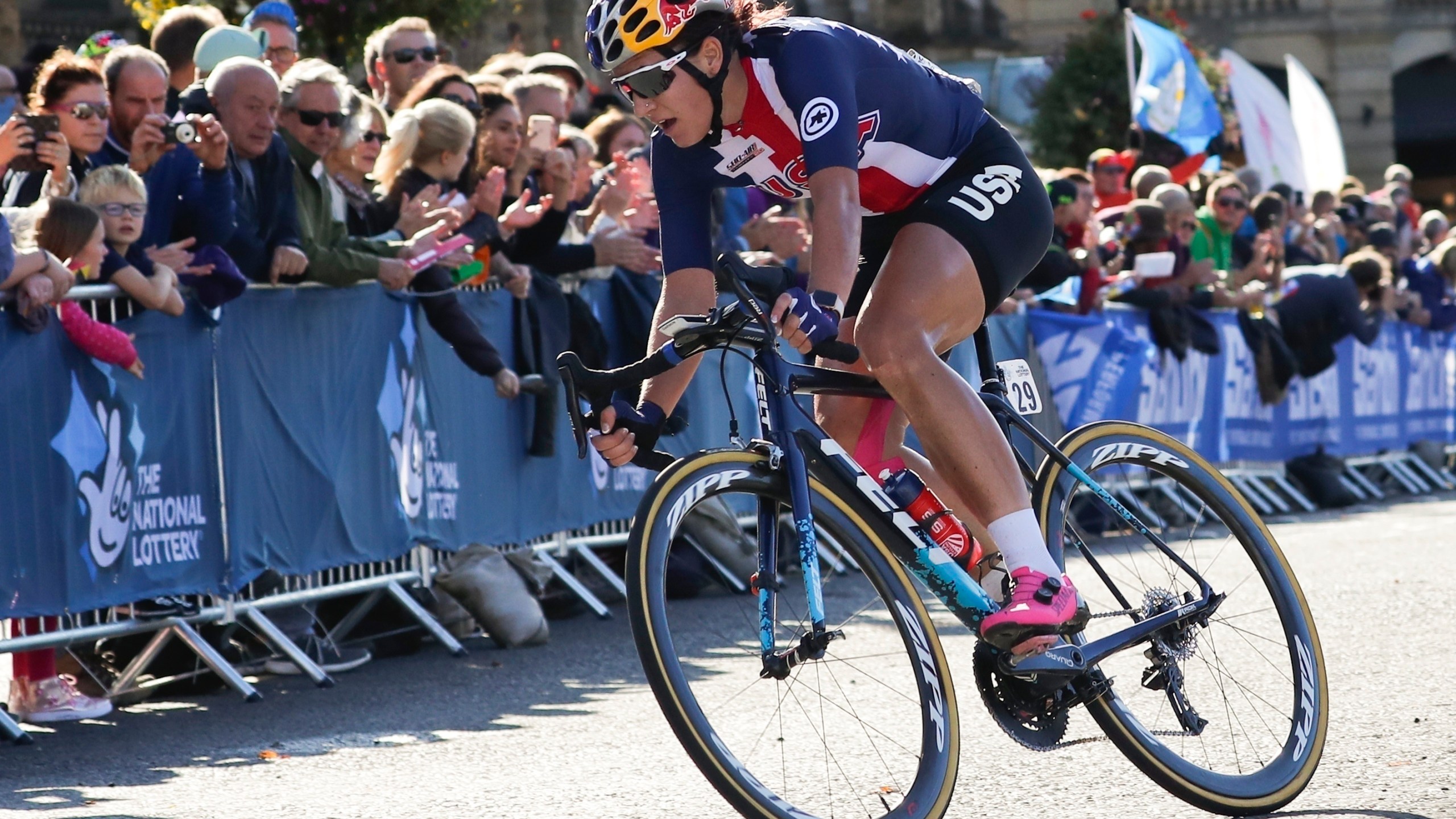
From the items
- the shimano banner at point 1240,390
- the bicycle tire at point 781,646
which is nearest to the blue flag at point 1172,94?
the shimano banner at point 1240,390

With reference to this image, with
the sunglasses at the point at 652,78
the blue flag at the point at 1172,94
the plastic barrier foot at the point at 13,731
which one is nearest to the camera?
the sunglasses at the point at 652,78

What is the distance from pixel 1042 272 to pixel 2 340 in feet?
21.1

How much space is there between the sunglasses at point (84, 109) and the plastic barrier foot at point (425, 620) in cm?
232

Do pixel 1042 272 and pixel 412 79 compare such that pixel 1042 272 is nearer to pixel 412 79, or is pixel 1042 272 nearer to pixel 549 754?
pixel 412 79

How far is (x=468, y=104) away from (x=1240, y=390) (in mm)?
7606

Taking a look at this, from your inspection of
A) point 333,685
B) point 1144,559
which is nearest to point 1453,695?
point 1144,559

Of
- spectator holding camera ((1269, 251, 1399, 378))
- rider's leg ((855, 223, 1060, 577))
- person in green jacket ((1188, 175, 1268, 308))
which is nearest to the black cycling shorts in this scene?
rider's leg ((855, 223, 1060, 577))

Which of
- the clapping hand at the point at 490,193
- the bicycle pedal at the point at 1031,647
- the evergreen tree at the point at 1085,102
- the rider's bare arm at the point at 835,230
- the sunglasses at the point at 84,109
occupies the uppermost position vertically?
the evergreen tree at the point at 1085,102

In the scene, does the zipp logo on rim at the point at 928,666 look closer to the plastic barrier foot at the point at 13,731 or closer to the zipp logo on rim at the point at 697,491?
the zipp logo on rim at the point at 697,491

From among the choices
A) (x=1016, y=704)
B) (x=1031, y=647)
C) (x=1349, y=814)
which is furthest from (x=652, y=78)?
(x=1349, y=814)

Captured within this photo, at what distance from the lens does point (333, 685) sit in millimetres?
7832

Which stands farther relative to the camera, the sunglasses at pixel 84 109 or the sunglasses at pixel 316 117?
the sunglasses at pixel 316 117

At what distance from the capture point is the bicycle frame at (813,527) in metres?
4.20

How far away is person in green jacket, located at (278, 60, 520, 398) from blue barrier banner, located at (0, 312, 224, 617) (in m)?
0.88
